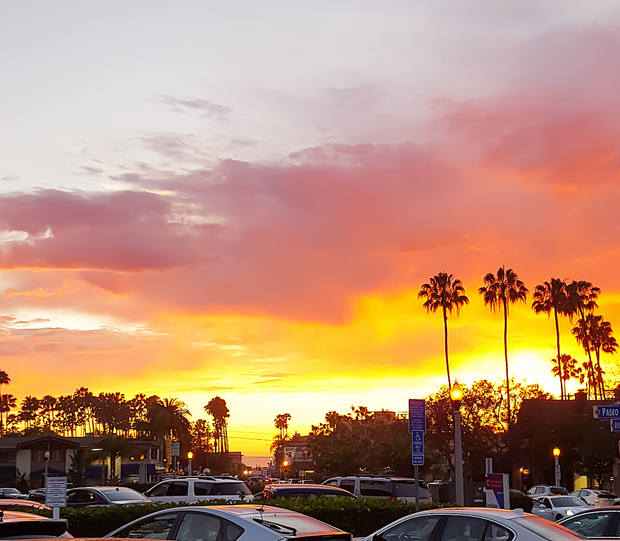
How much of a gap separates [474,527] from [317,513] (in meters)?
10.2

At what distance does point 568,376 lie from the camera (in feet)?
338

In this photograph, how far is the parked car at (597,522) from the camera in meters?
14.0

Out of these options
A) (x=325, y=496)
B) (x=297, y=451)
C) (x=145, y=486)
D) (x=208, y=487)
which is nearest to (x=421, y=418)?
(x=325, y=496)

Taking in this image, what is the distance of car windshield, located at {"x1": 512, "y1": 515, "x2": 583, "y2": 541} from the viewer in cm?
1045

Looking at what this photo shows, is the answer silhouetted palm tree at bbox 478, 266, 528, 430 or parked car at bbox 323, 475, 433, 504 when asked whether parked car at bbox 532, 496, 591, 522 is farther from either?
silhouetted palm tree at bbox 478, 266, 528, 430

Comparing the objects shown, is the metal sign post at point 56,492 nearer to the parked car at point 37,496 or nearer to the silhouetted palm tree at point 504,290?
the parked car at point 37,496

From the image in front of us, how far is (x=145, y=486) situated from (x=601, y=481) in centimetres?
3722

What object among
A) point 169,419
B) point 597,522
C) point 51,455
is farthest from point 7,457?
point 597,522

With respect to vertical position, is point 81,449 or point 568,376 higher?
point 568,376

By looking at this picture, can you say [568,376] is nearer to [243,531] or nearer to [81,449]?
[81,449]

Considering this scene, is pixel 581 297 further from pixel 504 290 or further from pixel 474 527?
pixel 474 527

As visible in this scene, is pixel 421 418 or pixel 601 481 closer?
pixel 421 418

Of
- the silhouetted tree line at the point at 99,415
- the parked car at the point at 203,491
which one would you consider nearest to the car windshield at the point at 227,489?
the parked car at the point at 203,491

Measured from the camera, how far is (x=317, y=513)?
2056cm
